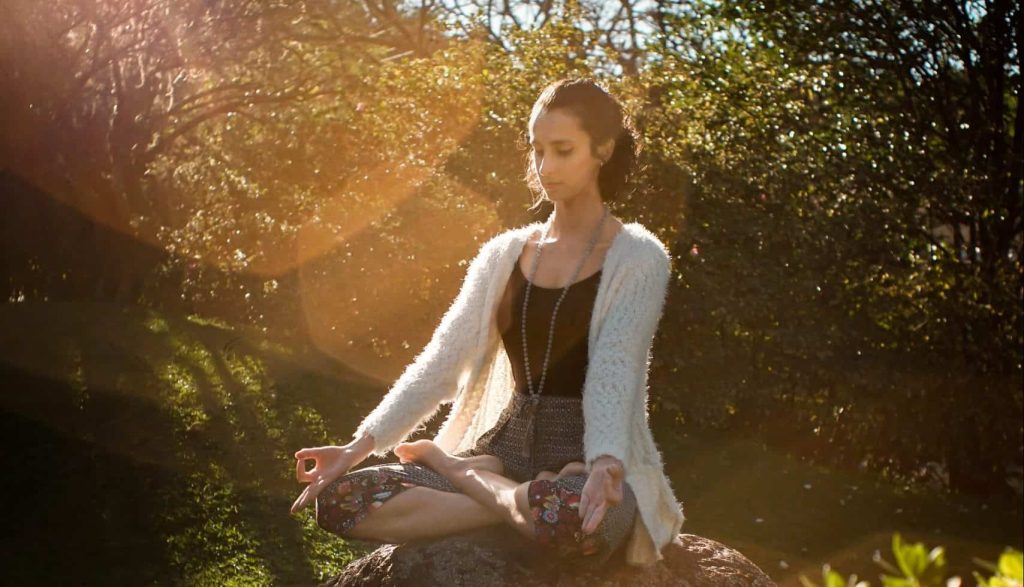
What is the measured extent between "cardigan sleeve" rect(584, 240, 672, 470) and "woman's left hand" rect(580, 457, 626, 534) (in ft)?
0.21

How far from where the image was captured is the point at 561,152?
14.5 feet

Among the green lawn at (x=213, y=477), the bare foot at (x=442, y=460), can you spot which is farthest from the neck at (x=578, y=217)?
the green lawn at (x=213, y=477)

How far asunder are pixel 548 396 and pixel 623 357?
353 mm

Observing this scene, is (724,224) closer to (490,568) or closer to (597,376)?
(597,376)

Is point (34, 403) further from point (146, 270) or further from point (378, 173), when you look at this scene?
point (146, 270)

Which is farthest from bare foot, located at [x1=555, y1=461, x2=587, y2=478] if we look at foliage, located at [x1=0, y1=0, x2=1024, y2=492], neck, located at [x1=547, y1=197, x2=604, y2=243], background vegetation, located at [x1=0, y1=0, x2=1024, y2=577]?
foliage, located at [x1=0, y1=0, x2=1024, y2=492]

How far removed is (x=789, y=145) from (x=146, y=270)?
775 cm

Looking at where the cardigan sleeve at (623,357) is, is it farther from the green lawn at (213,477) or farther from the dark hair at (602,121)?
the green lawn at (213,477)

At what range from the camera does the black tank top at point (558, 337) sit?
444 centimetres

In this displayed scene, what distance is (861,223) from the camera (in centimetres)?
1016

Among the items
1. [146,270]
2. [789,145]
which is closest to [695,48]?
[789,145]

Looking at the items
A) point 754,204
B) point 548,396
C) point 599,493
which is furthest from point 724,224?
point 599,493

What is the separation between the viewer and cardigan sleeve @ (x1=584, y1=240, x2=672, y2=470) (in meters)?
4.02

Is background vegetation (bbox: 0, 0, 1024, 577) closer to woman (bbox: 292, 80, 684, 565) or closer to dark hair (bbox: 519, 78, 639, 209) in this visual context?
woman (bbox: 292, 80, 684, 565)
